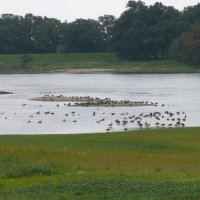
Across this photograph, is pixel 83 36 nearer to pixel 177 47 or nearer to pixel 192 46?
pixel 177 47

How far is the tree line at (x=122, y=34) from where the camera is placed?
6014 inches

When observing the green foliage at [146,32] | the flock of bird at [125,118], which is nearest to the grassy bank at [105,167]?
the flock of bird at [125,118]

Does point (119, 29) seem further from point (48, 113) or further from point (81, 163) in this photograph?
point (81, 163)

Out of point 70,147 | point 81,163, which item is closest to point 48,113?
point 70,147

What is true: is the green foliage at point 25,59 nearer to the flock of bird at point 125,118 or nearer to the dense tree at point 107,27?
the dense tree at point 107,27

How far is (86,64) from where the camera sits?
159 meters

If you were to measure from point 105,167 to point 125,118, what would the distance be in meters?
35.6

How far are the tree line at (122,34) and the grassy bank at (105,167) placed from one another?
10300 centimetres

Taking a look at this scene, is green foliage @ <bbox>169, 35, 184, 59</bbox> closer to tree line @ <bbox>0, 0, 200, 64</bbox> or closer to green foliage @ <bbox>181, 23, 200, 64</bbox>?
tree line @ <bbox>0, 0, 200, 64</bbox>

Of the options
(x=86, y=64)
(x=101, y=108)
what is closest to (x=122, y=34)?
(x=86, y=64)

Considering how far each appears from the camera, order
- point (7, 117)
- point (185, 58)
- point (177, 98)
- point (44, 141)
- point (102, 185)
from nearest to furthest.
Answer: point (102, 185)
point (44, 141)
point (7, 117)
point (177, 98)
point (185, 58)

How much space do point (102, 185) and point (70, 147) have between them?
50.6 feet

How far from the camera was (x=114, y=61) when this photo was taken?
162 meters

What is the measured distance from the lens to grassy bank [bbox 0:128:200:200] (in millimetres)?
17281
